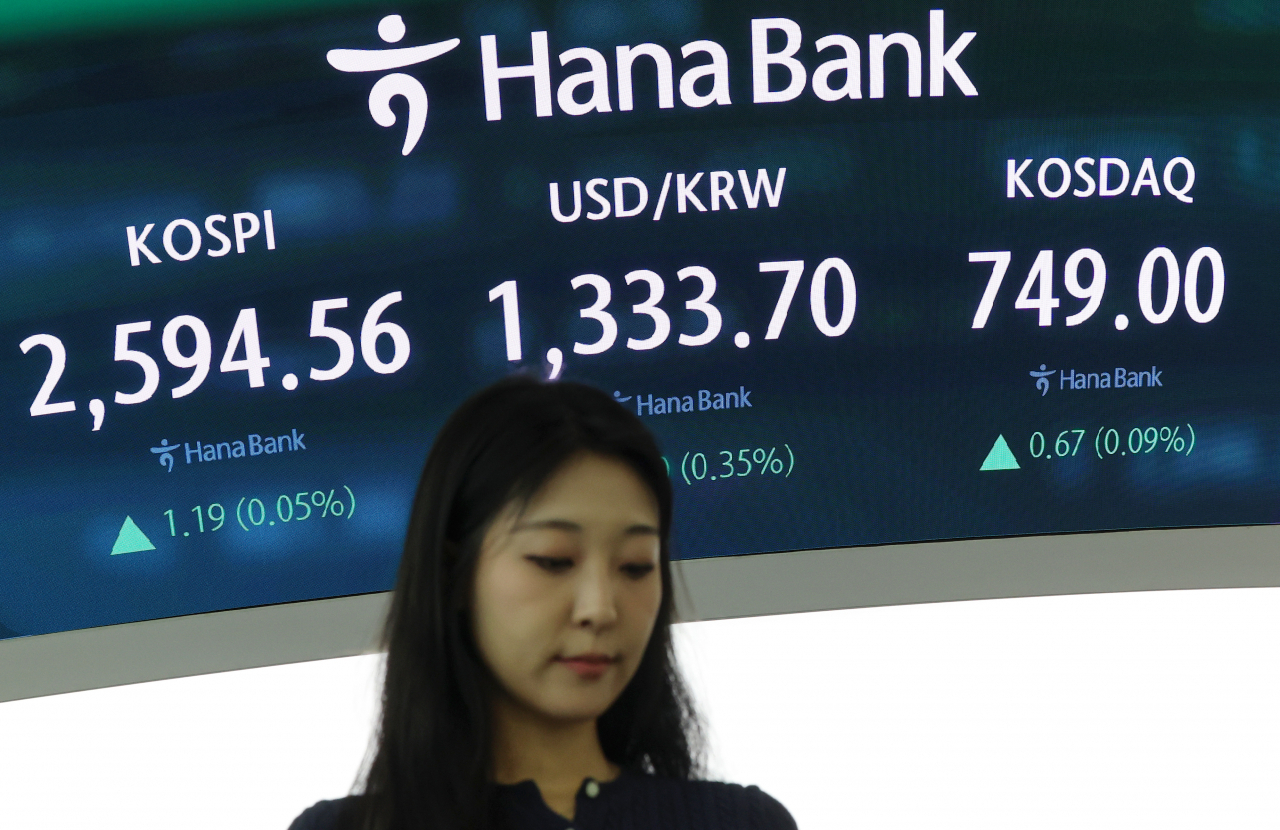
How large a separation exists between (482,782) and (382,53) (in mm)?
1816

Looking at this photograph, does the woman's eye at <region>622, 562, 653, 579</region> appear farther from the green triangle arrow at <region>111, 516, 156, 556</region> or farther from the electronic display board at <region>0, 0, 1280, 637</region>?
the green triangle arrow at <region>111, 516, 156, 556</region>

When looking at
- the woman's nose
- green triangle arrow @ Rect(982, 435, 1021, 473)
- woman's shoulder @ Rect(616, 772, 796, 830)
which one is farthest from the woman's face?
green triangle arrow @ Rect(982, 435, 1021, 473)

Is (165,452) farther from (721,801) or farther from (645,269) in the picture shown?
(721,801)

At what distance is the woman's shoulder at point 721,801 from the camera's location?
104cm

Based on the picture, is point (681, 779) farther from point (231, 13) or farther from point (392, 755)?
point (231, 13)

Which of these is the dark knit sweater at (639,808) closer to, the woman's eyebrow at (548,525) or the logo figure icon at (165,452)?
the woman's eyebrow at (548,525)

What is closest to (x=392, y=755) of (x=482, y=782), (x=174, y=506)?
(x=482, y=782)

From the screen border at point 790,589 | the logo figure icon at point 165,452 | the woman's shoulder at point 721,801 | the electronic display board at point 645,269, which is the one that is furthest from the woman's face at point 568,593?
the logo figure icon at point 165,452

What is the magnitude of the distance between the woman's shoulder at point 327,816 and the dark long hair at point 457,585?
2 centimetres

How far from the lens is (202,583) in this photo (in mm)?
2461

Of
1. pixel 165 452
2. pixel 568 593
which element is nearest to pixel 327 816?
pixel 568 593

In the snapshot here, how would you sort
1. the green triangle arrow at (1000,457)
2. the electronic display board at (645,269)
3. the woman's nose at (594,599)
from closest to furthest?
the woman's nose at (594,599)
the electronic display board at (645,269)
the green triangle arrow at (1000,457)

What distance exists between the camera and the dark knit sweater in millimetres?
978

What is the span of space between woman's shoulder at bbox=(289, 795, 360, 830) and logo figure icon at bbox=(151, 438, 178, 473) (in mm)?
1545
